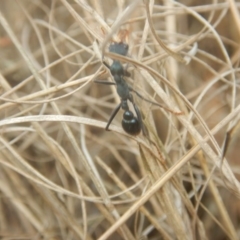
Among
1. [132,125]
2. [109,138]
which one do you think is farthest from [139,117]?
[109,138]

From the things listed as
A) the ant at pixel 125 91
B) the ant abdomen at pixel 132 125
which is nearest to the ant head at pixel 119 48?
the ant at pixel 125 91

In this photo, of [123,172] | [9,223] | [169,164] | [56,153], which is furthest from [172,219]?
[9,223]

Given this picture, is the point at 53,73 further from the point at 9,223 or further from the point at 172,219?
the point at 172,219

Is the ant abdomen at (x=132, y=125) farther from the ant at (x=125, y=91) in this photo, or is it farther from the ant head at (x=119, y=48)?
the ant head at (x=119, y=48)

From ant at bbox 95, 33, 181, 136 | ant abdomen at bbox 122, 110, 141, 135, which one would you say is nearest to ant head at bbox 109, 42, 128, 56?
ant at bbox 95, 33, 181, 136

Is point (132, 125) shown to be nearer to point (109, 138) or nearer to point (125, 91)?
point (125, 91)

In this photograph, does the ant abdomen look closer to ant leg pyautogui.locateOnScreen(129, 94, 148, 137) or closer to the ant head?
ant leg pyautogui.locateOnScreen(129, 94, 148, 137)

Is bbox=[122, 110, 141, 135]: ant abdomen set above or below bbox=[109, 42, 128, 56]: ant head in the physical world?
below

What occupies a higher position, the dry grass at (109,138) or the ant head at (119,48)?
the ant head at (119,48)
